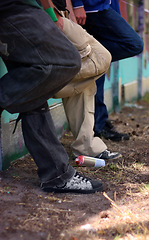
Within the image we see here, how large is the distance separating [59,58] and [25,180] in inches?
39.4

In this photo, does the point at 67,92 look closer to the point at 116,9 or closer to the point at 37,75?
the point at 37,75

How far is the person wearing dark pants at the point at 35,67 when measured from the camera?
1.84m

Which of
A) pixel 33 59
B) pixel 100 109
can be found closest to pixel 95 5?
pixel 100 109

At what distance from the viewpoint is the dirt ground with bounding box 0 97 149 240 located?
5.66 ft

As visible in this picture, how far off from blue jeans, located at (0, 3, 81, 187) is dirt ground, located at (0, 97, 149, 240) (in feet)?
1.12

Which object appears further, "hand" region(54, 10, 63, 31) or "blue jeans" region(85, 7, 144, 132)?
"blue jeans" region(85, 7, 144, 132)

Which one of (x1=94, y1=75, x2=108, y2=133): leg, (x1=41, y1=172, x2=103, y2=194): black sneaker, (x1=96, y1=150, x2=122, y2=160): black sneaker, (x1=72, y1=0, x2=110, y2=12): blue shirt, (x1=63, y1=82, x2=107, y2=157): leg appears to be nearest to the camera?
(x1=41, y1=172, x2=103, y2=194): black sneaker

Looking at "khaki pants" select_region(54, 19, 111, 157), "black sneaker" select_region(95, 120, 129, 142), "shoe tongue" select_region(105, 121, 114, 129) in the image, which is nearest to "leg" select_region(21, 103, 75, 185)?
"khaki pants" select_region(54, 19, 111, 157)

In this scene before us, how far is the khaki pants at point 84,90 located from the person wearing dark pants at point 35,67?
0.39 m

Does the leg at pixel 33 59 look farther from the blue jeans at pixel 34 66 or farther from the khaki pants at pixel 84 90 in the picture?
the khaki pants at pixel 84 90

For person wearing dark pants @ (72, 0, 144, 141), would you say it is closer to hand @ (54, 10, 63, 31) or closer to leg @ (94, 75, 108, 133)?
leg @ (94, 75, 108, 133)

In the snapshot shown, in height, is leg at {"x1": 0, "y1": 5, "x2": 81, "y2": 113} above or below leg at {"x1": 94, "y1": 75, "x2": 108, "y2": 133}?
above

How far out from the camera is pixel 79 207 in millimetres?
2057

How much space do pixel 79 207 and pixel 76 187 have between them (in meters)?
0.21
